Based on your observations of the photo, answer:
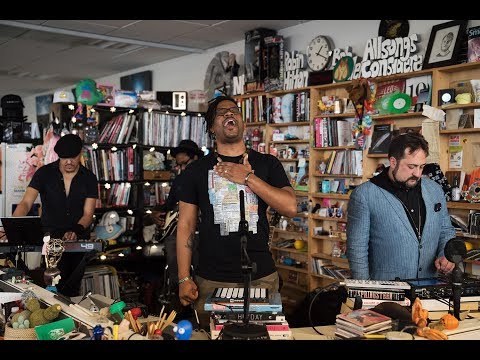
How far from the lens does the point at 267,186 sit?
266 cm

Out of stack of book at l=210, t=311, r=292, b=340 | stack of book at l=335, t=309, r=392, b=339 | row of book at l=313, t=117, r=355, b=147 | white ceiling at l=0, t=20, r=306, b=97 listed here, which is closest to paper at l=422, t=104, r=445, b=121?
row of book at l=313, t=117, r=355, b=147

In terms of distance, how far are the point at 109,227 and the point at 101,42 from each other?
3.72 meters

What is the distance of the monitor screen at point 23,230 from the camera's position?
371 centimetres

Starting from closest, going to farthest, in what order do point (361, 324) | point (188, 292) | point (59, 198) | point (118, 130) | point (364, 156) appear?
point (361, 324), point (188, 292), point (59, 198), point (364, 156), point (118, 130)

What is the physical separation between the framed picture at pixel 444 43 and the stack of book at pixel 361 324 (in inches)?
136

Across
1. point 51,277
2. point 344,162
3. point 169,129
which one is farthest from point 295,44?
point 51,277

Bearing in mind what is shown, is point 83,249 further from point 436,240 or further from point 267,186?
point 436,240

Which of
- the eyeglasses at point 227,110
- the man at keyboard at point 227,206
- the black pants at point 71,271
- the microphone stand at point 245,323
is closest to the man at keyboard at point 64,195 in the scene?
the black pants at point 71,271

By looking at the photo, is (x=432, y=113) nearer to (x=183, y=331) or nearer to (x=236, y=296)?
(x=236, y=296)

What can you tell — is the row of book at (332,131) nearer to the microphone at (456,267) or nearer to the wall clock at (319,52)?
the wall clock at (319,52)

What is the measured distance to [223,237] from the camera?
2723 millimetres
